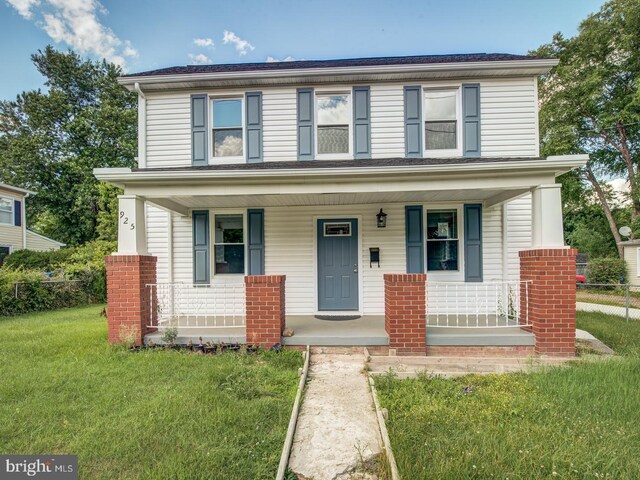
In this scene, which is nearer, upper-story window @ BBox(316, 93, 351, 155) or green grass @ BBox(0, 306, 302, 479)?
green grass @ BBox(0, 306, 302, 479)

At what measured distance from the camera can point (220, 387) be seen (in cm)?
364

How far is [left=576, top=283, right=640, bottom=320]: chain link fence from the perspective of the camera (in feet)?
26.8

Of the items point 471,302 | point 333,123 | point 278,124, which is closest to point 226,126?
point 278,124

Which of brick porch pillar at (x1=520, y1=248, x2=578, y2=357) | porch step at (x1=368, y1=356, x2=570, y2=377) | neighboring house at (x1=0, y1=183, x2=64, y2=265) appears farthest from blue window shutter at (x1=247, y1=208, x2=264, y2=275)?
neighboring house at (x1=0, y1=183, x2=64, y2=265)

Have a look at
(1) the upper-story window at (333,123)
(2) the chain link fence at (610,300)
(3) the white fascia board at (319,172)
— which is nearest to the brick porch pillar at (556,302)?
(3) the white fascia board at (319,172)

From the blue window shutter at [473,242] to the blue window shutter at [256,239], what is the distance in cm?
420

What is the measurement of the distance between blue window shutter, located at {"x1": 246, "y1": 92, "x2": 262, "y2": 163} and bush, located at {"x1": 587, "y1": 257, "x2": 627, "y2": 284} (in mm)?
17581

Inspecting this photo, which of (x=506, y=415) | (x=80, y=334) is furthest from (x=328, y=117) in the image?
(x=80, y=334)

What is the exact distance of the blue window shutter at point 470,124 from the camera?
21.4 ft

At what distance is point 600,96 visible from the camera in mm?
16812

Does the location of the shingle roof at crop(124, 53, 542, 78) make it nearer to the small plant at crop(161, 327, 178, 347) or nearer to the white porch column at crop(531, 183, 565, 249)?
the white porch column at crop(531, 183, 565, 249)

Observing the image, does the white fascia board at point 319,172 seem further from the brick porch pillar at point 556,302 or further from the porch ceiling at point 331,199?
the brick porch pillar at point 556,302

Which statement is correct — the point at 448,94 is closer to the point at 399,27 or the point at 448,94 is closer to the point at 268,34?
the point at 399,27

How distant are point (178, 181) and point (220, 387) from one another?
3220 millimetres
